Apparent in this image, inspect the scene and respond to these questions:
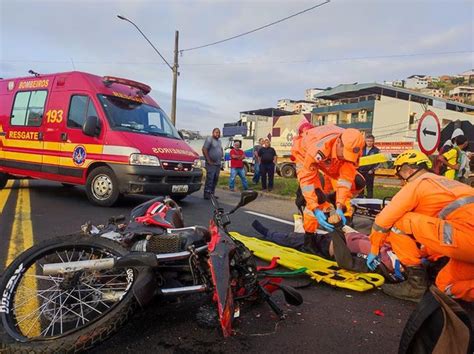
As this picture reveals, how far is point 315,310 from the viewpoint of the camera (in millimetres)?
3295

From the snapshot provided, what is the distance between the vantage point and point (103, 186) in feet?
24.3

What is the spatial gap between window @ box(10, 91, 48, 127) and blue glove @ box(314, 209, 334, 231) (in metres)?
5.96

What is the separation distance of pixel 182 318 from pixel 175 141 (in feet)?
18.0

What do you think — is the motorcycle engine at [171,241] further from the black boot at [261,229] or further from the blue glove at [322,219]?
the black boot at [261,229]

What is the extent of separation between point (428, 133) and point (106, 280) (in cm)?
507

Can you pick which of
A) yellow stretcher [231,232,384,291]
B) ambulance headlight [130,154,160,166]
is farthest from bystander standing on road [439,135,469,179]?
ambulance headlight [130,154,160,166]

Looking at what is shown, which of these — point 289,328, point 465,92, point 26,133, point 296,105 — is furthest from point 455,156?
point 465,92

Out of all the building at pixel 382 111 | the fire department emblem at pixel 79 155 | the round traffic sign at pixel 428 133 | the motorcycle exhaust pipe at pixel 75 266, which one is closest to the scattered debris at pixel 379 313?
the motorcycle exhaust pipe at pixel 75 266

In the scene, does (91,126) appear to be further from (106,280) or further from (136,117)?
(106,280)

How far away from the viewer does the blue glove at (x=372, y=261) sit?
377 centimetres

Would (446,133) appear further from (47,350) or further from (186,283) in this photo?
(47,350)

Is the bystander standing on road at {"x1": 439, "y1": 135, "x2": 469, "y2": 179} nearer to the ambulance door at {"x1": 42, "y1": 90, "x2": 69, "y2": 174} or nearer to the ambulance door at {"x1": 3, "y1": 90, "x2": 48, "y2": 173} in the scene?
the ambulance door at {"x1": 42, "y1": 90, "x2": 69, "y2": 174}

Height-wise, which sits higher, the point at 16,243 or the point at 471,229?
the point at 471,229

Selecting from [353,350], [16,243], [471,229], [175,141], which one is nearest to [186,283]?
[353,350]
